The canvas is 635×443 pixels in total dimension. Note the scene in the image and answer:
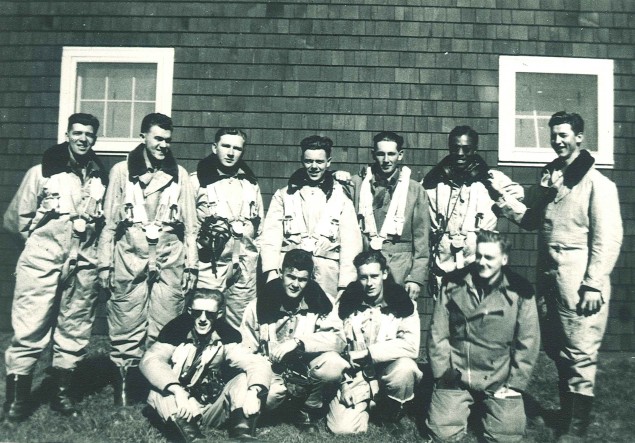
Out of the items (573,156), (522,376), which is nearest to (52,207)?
(522,376)

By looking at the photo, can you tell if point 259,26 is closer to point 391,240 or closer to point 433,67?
point 433,67

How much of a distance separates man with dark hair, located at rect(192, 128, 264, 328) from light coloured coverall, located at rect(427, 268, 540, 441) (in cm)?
169

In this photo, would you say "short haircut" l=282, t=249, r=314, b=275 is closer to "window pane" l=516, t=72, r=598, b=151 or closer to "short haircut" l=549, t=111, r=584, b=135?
"short haircut" l=549, t=111, r=584, b=135

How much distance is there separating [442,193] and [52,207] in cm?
318

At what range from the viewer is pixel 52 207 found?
4211mm

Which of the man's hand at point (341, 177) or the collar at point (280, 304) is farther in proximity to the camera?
the man's hand at point (341, 177)

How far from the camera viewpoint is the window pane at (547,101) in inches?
244

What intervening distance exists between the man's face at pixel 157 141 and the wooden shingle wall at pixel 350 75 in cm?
169

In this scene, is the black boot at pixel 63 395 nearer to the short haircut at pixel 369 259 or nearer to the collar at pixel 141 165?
the collar at pixel 141 165

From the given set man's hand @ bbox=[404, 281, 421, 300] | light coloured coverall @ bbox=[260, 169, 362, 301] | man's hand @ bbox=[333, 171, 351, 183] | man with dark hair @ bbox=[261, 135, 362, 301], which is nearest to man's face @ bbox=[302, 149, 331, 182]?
man with dark hair @ bbox=[261, 135, 362, 301]

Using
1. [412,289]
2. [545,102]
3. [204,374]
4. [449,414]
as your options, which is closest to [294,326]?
[204,374]

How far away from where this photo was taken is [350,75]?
6039mm

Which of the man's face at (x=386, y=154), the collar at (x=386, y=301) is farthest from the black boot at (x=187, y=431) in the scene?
the man's face at (x=386, y=154)

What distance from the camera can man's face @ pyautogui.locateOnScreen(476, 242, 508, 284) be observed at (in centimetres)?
374
